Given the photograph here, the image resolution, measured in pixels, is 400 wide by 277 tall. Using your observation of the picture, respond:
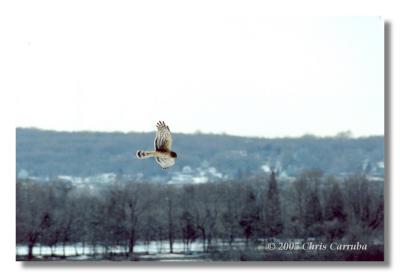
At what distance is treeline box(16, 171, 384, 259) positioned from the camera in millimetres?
14891

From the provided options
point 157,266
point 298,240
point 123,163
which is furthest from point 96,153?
point 298,240

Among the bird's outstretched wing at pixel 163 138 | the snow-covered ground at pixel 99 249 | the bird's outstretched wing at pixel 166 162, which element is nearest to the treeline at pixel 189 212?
the snow-covered ground at pixel 99 249

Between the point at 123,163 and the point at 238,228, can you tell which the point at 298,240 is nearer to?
the point at 238,228

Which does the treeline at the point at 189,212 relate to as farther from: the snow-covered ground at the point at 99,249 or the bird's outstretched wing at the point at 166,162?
the bird's outstretched wing at the point at 166,162

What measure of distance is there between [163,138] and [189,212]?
827mm

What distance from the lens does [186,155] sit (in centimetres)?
1484

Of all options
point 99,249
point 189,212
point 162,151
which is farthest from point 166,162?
point 99,249

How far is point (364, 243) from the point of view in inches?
579

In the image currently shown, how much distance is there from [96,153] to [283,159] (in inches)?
76.1

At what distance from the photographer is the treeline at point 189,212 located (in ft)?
48.9

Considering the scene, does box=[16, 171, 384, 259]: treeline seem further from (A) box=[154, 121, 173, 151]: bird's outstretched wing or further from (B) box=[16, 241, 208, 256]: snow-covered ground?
(A) box=[154, 121, 173, 151]: bird's outstretched wing

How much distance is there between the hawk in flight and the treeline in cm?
28

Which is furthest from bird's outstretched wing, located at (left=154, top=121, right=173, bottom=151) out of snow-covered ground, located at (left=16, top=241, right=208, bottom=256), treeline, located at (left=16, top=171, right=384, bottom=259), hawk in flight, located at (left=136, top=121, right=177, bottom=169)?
snow-covered ground, located at (left=16, top=241, right=208, bottom=256)

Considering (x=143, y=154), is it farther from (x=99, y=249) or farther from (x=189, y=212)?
(x=99, y=249)
